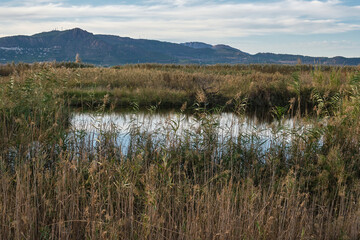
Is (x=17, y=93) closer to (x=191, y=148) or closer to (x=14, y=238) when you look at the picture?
(x=191, y=148)

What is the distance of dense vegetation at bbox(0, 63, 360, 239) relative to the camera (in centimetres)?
388

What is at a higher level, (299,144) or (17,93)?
(17,93)

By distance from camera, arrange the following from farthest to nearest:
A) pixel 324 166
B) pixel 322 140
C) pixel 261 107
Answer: pixel 261 107 < pixel 322 140 < pixel 324 166

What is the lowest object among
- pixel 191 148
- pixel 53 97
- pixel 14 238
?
pixel 14 238

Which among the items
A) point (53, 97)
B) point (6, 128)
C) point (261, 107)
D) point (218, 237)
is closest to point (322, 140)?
point (218, 237)

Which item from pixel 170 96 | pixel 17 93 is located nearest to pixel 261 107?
pixel 170 96

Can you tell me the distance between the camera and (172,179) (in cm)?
538

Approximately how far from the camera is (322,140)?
7.01 m

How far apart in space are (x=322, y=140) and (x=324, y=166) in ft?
4.39

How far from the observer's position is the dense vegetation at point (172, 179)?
153 inches

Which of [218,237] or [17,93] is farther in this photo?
[17,93]

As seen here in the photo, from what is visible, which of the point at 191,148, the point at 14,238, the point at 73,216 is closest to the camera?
the point at 14,238

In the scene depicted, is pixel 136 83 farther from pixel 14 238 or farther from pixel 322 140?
pixel 14 238

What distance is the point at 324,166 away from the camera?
579 centimetres
